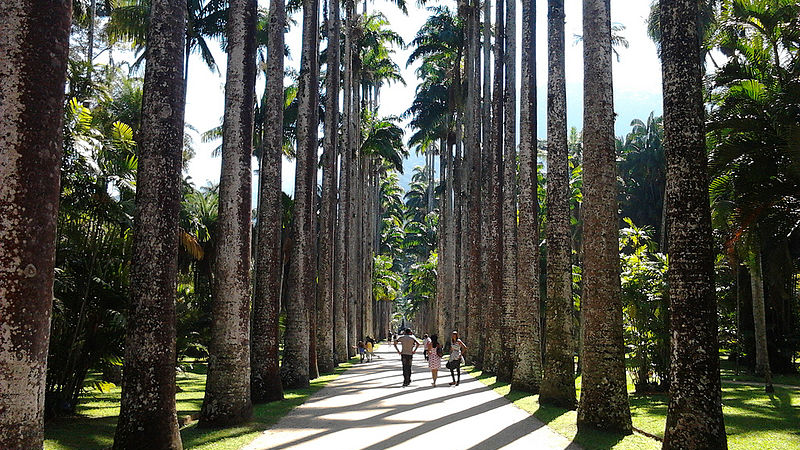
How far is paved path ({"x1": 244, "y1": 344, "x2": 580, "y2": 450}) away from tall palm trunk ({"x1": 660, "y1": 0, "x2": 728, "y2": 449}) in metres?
2.34

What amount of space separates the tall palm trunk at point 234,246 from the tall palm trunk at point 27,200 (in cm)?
593

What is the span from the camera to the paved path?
9578 millimetres

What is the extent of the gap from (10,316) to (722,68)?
18.5 metres

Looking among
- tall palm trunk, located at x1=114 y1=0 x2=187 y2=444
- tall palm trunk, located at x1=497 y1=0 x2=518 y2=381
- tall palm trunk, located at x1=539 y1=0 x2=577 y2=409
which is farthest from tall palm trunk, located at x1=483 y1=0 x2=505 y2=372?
tall palm trunk, located at x1=114 y1=0 x2=187 y2=444

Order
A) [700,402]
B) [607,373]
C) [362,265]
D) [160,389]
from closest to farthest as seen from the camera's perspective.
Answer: [700,402] → [160,389] → [607,373] → [362,265]

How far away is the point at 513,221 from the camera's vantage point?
66.4 ft

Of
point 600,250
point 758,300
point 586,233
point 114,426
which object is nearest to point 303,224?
point 114,426

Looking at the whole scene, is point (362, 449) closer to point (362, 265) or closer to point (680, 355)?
point (680, 355)

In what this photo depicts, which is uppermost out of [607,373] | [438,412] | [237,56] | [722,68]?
[722,68]

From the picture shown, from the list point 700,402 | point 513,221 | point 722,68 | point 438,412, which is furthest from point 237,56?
point 722,68

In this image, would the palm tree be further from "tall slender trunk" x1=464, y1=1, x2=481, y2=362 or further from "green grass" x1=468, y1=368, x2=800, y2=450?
"green grass" x1=468, y1=368, x2=800, y2=450

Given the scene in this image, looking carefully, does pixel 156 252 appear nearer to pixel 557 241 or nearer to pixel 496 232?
pixel 557 241

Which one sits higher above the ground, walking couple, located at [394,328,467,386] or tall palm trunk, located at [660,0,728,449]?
tall palm trunk, located at [660,0,728,449]

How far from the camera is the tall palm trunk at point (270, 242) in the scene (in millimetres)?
14602
